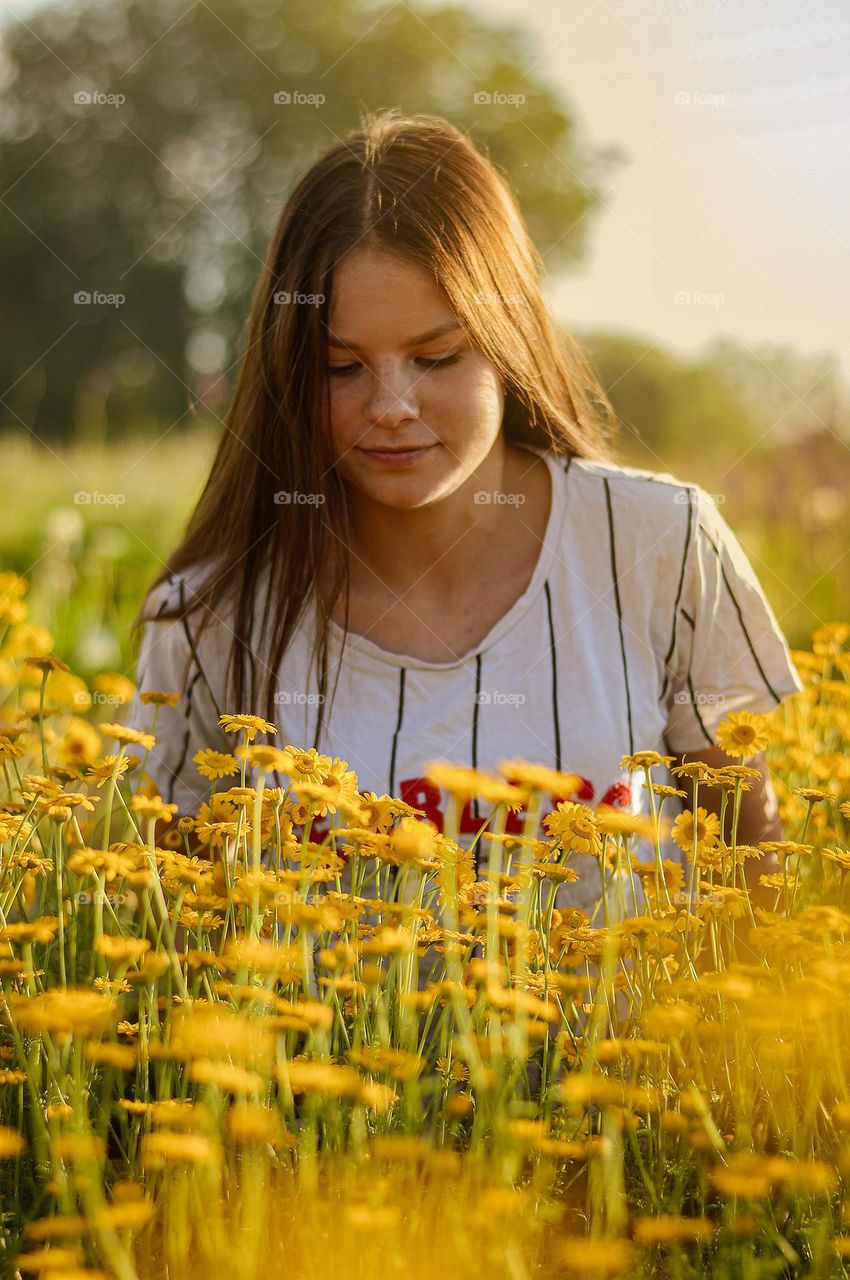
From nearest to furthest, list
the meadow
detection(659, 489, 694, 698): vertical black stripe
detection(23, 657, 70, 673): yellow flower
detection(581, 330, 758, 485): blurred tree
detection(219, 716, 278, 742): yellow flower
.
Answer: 1. the meadow
2. detection(219, 716, 278, 742): yellow flower
3. detection(23, 657, 70, 673): yellow flower
4. detection(659, 489, 694, 698): vertical black stripe
5. detection(581, 330, 758, 485): blurred tree

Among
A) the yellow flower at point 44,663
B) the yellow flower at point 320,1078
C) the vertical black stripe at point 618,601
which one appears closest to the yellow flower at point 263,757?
the yellow flower at point 320,1078

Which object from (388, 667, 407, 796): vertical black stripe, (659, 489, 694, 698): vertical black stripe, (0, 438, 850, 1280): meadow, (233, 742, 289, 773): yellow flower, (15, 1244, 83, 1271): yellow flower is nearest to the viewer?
(15, 1244, 83, 1271): yellow flower

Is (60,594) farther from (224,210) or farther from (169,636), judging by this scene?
(224,210)

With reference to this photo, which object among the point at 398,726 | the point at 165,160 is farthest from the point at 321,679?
the point at 165,160

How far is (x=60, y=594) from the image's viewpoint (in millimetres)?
3885

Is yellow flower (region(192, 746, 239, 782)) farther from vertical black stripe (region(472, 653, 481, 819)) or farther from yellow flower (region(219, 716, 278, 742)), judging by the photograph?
vertical black stripe (region(472, 653, 481, 819))

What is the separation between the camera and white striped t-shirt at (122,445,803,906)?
82.6 inches

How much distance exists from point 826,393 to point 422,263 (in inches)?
209

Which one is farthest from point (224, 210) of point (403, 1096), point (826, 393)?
point (403, 1096)

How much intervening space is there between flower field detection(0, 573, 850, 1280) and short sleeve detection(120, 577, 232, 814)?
24.1 inches

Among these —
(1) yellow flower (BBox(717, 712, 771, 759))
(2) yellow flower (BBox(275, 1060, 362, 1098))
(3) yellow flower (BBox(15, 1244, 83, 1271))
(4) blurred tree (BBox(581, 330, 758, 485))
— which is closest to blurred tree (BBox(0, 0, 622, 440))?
(4) blurred tree (BBox(581, 330, 758, 485))

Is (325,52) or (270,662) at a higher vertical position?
(325,52)

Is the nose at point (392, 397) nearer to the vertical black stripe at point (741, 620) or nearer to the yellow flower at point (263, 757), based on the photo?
the vertical black stripe at point (741, 620)

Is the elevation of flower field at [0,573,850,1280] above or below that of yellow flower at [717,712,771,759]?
below
